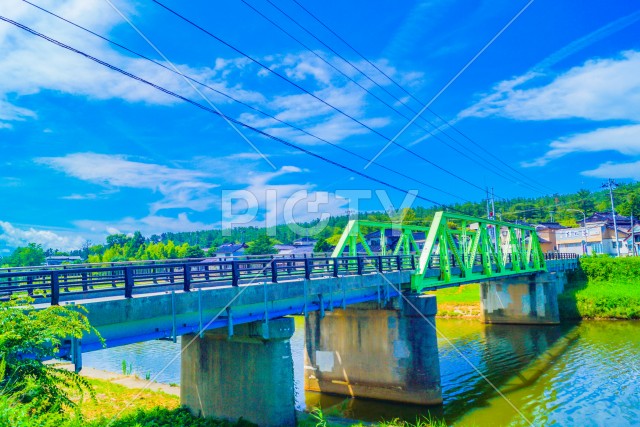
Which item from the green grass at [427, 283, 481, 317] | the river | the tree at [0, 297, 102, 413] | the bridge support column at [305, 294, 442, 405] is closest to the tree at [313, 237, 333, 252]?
the green grass at [427, 283, 481, 317]

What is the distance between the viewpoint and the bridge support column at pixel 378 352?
21.5 meters

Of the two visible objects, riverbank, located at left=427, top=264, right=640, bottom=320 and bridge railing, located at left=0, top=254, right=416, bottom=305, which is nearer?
bridge railing, located at left=0, top=254, right=416, bottom=305

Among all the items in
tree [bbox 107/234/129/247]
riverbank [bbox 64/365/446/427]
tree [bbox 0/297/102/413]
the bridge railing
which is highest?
tree [bbox 107/234/129/247]

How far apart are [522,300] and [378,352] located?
92.7 feet

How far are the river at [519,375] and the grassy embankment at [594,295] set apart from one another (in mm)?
2250

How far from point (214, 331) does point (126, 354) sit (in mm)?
25105

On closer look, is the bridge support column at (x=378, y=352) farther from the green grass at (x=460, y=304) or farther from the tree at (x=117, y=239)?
the tree at (x=117, y=239)

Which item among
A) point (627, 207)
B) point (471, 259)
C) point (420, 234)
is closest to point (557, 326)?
point (471, 259)

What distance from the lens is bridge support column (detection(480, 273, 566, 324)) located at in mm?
43906

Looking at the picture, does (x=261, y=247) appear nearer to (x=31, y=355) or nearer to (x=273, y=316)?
(x=273, y=316)

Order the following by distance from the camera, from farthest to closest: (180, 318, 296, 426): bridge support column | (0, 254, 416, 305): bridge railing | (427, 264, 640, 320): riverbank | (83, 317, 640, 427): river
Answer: (427, 264, 640, 320): riverbank → (83, 317, 640, 427): river → (180, 318, 296, 426): bridge support column → (0, 254, 416, 305): bridge railing

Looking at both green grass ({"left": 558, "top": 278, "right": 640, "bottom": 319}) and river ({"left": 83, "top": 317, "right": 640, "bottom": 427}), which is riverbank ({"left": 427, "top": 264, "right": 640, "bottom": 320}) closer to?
green grass ({"left": 558, "top": 278, "right": 640, "bottom": 319})

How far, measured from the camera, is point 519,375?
2653 cm

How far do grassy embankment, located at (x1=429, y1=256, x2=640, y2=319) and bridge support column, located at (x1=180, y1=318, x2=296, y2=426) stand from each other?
37.1 m
